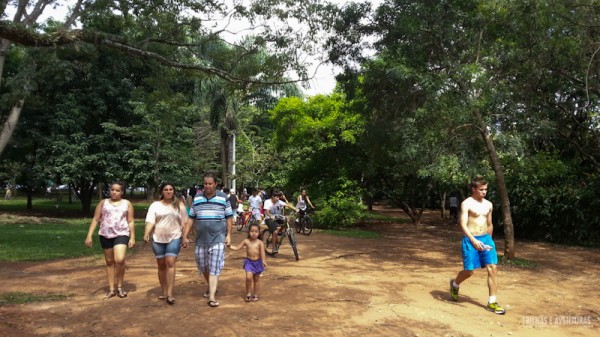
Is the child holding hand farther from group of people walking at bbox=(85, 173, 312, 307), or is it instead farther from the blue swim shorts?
the blue swim shorts

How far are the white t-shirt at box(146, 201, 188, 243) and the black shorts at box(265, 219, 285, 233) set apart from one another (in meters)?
4.34

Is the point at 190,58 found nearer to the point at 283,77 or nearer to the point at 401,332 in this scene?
the point at 283,77

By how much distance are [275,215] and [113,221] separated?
4.73m

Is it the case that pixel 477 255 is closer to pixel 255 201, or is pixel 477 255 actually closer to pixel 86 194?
pixel 255 201

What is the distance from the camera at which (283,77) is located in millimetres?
10258

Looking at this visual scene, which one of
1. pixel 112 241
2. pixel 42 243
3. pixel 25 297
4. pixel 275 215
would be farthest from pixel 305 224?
pixel 25 297

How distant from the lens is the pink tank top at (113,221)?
5906 millimetres

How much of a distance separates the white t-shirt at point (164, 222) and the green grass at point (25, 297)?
69.6 inches

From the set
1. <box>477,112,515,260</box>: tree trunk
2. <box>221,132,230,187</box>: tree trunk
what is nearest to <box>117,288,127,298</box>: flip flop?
<box>477,112,515,260</box>: tree trunk

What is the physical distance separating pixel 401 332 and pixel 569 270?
6.50 meters

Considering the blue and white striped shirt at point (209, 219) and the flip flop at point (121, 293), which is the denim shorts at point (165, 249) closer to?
the blue and white striped shirt at point (209, 219)

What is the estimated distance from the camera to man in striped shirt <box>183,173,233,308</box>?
5.63 meters

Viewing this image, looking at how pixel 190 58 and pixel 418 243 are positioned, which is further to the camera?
pixel 418 243

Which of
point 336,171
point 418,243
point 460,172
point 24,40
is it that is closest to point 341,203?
point 336,171
